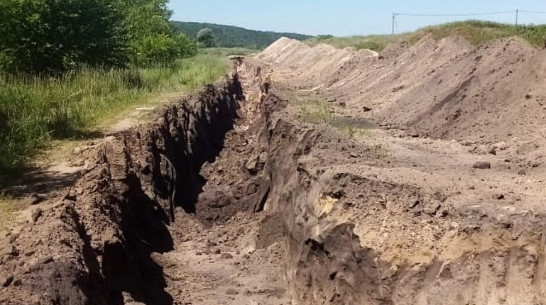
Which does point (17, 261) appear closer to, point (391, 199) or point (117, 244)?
point (117, 244)

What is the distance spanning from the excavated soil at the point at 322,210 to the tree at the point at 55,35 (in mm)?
4494

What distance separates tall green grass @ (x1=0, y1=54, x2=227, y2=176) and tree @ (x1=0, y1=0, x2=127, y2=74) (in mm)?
814

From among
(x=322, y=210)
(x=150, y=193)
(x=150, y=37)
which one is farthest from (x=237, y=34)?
(x=322, y=210)

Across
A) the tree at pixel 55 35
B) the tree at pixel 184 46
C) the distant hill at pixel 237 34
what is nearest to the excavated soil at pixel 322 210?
the tree at pixel 55 35

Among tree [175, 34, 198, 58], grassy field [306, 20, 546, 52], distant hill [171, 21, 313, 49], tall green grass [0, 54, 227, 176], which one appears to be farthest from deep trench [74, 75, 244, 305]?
distant hill [171, 21, 313, 49]

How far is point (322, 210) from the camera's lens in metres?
8.11

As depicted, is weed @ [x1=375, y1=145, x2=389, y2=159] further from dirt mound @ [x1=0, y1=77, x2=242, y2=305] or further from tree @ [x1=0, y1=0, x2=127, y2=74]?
tree @ [x1=0, y1=0, x2=127, y2=74]

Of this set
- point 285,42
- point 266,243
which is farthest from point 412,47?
point 285,42

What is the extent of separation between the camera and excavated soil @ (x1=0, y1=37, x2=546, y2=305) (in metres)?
6.23

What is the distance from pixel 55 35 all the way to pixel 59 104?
511cm

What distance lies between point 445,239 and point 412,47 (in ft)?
61.9

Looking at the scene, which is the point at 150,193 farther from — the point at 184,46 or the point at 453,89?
the point at 184,46

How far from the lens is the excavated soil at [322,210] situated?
6.23 m

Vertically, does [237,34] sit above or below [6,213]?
below
